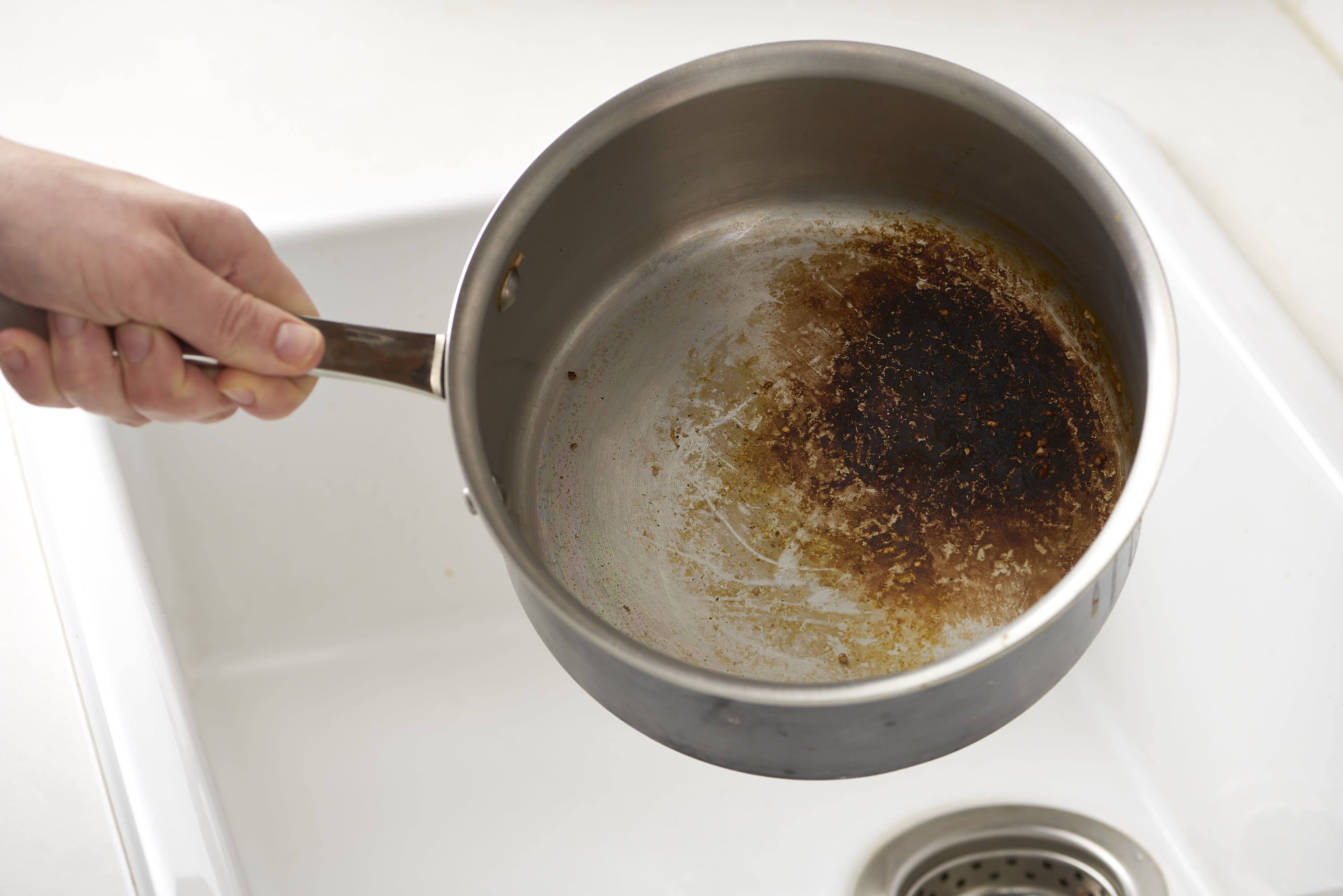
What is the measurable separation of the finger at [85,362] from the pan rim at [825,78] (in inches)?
7.1

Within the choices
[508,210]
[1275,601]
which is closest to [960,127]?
[508,210]

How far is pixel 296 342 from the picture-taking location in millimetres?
403

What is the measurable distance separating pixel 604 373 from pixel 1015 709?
26 cm

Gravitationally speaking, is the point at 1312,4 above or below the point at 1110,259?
above

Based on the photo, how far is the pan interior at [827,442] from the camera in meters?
0.45

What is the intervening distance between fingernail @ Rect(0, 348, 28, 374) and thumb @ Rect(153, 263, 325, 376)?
0.06 meters

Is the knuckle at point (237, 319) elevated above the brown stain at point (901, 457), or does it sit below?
above

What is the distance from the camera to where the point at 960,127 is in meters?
0.44

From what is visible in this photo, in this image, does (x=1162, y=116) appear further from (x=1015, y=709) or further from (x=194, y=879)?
(x=194, y=879)

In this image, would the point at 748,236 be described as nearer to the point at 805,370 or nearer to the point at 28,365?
the point at 805,370

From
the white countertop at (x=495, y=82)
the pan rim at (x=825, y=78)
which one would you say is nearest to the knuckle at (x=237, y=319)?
the pan rim at (x=825, y=78)

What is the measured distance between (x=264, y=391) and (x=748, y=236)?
0.26 m

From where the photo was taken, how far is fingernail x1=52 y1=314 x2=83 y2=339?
0.44 m

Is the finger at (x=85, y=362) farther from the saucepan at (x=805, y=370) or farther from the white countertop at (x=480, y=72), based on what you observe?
the white countertop at (x=480, y=72)
